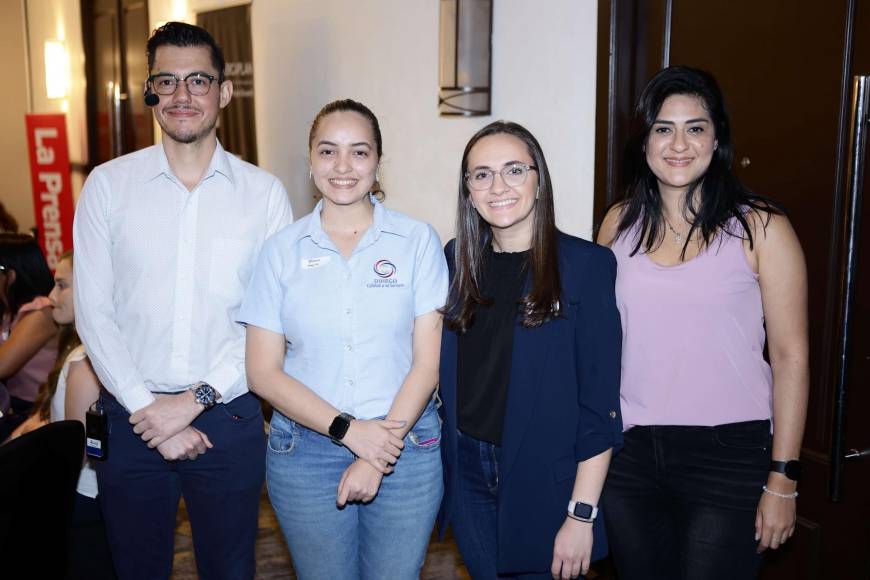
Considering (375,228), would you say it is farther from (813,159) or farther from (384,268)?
(813,159)

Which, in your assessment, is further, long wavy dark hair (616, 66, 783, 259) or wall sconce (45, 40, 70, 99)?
wall sconce (45, 40, 70, 99)

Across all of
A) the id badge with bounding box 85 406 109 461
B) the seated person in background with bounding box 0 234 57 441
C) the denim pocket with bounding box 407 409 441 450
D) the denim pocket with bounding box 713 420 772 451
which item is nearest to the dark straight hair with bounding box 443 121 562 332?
the denim pocket with bounding box 407 409 441 450

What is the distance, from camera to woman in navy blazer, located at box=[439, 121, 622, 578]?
1.67m

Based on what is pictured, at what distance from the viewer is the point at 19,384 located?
3336 mm

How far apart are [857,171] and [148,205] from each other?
66.5 inches

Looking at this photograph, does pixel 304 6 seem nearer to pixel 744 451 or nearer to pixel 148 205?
pixel 148 205

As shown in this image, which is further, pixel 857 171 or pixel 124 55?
pixel 124 55

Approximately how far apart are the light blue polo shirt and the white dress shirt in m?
0.23

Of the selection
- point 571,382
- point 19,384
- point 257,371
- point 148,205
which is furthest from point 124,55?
point 571,382

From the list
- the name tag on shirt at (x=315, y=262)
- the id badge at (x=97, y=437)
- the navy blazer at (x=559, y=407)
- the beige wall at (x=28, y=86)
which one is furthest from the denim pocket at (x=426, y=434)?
the beige wall at (x=28, y=86)

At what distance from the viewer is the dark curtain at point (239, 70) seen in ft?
18.2

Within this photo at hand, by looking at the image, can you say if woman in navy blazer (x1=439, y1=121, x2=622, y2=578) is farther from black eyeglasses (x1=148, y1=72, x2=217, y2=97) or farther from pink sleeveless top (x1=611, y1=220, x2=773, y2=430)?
black eyeglasses (x1=148, y1=72, x2=217, y2=97)

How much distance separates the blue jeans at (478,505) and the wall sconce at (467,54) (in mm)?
1946

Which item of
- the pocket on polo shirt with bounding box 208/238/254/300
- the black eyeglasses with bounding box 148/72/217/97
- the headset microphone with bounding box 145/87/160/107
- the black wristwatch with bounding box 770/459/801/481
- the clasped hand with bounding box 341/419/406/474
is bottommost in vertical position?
the black wristwatch with bounding box 770/459/801/481
